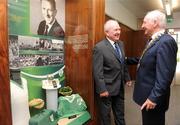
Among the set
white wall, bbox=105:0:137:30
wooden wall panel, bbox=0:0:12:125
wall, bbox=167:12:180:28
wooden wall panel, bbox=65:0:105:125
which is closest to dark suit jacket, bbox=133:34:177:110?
wooden wall panel, bbox=65:0:105:125

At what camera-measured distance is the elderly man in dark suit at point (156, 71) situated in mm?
1883

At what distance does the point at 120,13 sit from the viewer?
644 centimetres

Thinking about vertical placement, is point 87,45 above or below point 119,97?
above

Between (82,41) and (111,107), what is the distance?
37.3 inches

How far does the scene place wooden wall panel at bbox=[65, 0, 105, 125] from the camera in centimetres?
277

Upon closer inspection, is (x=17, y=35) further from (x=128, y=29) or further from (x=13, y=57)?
(x=128, y=29)

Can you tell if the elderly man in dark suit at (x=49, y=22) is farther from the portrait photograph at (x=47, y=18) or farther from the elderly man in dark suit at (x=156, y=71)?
the elderly man in dark suit at (x=156, y=71)

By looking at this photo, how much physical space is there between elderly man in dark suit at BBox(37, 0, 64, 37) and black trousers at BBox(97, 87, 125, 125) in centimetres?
105

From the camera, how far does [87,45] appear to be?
2.81 m

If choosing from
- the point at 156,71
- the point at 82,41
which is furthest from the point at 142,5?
the point at 156,71

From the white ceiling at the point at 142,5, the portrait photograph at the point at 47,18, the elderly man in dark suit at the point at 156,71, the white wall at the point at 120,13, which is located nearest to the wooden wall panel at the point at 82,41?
the portrait photograph at the point at 47,18

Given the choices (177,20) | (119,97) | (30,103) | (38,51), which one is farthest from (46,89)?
(177,20)

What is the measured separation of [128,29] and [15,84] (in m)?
5.80

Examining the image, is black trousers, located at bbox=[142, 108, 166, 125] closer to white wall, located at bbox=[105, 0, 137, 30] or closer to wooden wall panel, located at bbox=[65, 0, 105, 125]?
wooden wall panel, located at bbox=[65, 0, 105, 125]
